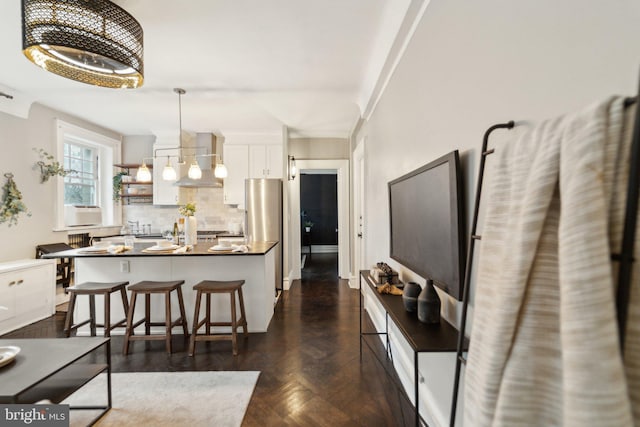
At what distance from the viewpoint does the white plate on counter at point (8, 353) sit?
1.53 meters

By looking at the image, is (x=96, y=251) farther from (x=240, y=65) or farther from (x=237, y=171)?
(x=237, y=171)

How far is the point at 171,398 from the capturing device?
204cm

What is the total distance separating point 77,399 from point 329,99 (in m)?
3.74

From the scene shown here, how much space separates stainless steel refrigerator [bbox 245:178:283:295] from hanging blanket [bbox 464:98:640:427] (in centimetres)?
401

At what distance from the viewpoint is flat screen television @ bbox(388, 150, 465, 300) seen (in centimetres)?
130

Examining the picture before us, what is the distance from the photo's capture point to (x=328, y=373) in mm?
2326

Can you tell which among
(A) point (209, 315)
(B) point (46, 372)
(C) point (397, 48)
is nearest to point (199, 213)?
(A) point (209, 315)

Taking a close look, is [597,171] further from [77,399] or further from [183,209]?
[183,209]

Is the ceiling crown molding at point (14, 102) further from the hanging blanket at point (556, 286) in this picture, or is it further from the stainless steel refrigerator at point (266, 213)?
the hanging blanket at point (556, 286)

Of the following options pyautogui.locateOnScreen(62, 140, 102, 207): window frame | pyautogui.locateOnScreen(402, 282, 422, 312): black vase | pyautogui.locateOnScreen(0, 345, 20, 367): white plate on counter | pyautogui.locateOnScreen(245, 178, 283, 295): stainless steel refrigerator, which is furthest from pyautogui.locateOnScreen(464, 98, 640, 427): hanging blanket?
pyautogui.locateOnScreen(62, 140, 102, 207): window frame

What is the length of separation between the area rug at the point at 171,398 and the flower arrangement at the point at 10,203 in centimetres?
262

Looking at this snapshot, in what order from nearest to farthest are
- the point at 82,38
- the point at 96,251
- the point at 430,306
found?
the point at 430,306
the point at 82,38
the point at 96,251

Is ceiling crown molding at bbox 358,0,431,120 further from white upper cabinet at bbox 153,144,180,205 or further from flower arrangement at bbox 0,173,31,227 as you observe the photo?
flower arrangement at bbox 0,173,31,227

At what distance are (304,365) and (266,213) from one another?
106 inches
